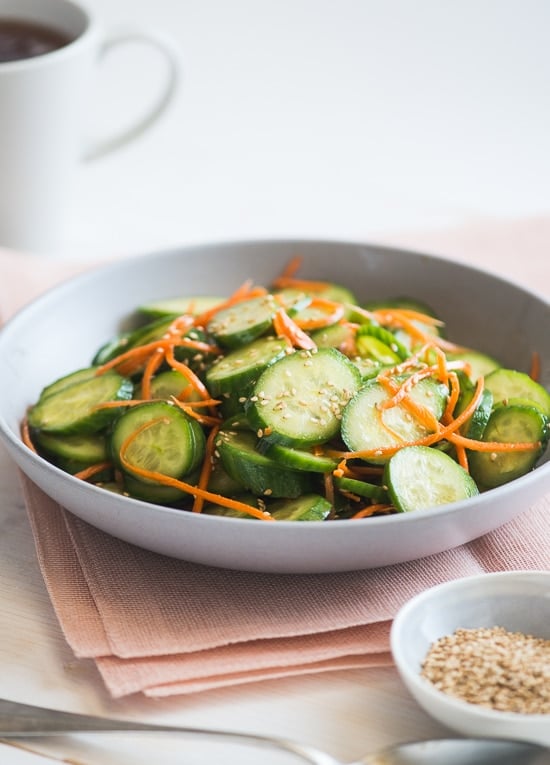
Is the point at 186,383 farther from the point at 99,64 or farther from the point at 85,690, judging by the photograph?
the point at 99,64

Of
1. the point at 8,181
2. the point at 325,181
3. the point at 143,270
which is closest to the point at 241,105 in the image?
the point at 325,181

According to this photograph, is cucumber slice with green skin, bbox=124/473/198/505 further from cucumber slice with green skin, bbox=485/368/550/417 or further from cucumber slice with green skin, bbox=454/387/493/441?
cucumber slice with green skin, bbox=485/368/550/417

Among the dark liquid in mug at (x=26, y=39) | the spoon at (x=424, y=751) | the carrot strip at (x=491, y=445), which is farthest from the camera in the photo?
the dark liquid in mug at (x=26, y=39)

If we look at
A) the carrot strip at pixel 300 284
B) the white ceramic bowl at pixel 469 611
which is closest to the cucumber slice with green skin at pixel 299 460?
the white ceramic bowl at pixel 469 611

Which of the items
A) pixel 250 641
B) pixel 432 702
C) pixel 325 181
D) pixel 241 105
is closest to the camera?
pixel 432 702

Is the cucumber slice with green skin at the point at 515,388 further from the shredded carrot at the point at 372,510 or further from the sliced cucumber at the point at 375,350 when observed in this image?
the shredded carrot at the point at 372,510
